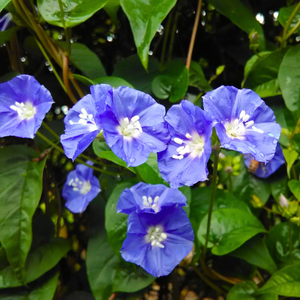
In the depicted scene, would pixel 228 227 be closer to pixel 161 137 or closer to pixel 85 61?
pixel 161 137

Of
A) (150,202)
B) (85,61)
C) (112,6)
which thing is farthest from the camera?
(85,61)

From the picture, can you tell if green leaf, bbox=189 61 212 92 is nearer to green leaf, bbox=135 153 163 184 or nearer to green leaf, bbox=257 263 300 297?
green leaf, bbox=135 153 163 184

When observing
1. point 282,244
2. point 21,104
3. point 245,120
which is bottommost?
point 282,244

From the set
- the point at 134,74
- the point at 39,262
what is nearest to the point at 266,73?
the point at 134,74

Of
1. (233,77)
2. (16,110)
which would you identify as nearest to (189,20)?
(233,77)

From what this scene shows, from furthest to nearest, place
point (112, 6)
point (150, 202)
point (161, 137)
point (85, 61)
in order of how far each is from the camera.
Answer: point (85, 61) → point (112, 6) → point (150, 202) → point (161, 137)
